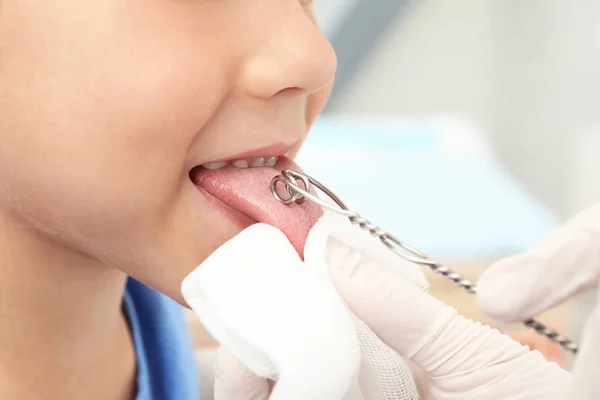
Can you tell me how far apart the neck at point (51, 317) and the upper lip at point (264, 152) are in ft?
0.59

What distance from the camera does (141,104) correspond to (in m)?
0.47

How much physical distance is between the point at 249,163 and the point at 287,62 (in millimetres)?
94

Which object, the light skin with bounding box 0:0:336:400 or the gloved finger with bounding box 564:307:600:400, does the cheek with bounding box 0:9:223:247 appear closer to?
the light skin with bounding box 0:0:336:400

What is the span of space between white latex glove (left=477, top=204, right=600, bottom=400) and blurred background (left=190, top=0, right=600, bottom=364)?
2.76 ft

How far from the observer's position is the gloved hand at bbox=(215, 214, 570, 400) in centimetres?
47

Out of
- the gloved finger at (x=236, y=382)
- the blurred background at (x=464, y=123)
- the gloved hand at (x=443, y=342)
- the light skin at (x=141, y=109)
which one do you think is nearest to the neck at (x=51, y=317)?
the light skin at (x=141, y=109)

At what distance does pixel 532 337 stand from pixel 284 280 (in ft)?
1.92

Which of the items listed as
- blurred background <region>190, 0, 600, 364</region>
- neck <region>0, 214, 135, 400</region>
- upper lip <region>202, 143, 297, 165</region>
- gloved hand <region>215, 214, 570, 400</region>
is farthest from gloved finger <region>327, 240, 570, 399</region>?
blurred background <region>190, 0, 600, 364</region>

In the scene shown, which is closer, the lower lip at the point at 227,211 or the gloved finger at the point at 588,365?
the gloved finger at the point at 588,365

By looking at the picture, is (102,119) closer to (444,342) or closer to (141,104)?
(141,104)

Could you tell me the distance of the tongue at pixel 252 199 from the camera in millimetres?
523

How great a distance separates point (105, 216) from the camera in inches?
19.4

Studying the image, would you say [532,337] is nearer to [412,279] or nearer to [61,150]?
[412,279]

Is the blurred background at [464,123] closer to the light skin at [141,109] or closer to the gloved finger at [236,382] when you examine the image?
the gloved finger at [236,382]
